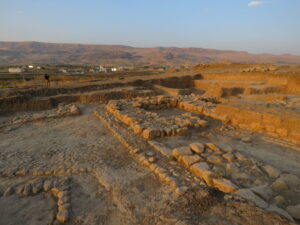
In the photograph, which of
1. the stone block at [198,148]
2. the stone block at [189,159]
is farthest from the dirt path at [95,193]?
the stone block at [198,148]

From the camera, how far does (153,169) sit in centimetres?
365

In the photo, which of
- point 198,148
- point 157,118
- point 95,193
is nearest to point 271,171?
point 198,148

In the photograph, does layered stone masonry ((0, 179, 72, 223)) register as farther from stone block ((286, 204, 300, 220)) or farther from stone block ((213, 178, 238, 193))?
stone block ((286, 204, 300, 220))

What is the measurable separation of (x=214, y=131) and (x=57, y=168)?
4180mm

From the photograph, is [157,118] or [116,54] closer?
[157,118]

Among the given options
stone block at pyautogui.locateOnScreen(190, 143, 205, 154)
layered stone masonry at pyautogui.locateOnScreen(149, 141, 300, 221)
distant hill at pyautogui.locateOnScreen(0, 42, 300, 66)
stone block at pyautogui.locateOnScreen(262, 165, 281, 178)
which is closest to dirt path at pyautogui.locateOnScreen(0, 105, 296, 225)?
layered stone masonry at pyautogui.locateOnScreen(149, 141, 300, 221)

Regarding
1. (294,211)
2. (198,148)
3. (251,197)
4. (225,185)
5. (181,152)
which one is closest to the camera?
(294,211)

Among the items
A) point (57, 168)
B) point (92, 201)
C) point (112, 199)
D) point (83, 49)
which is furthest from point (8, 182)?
point (83, 49)

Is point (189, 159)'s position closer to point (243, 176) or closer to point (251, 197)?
point (243, 176)

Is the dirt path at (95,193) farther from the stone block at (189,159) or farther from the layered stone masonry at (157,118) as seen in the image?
the layered stone masonry at (157,118)

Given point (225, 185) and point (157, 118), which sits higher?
point (225, 185)

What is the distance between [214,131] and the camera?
5555 mm

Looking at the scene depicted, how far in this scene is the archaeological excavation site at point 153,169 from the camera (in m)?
2.57

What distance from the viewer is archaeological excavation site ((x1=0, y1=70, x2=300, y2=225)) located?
257 centimetres
